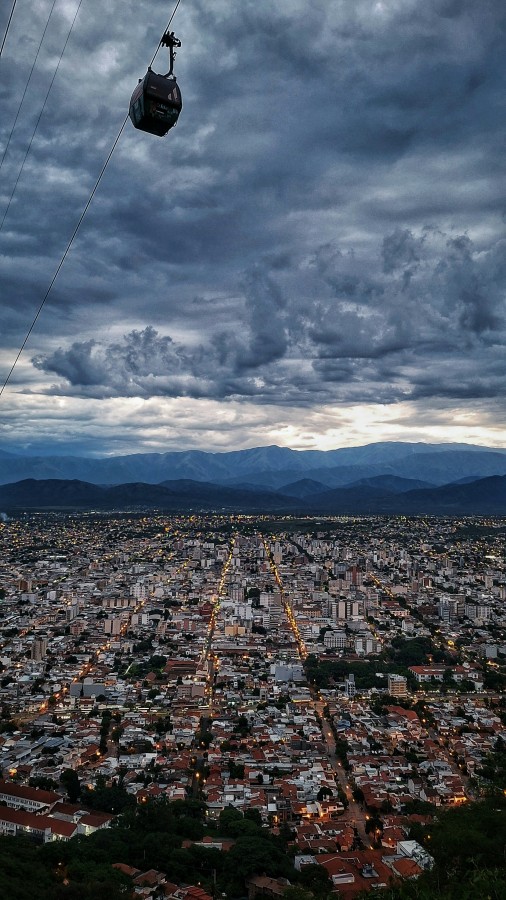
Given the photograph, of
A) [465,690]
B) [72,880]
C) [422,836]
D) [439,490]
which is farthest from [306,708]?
[439,490]

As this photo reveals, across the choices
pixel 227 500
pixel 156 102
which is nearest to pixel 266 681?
pixel 156 102

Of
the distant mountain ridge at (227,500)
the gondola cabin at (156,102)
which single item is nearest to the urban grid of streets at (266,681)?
the gondola cabin at (156,102)

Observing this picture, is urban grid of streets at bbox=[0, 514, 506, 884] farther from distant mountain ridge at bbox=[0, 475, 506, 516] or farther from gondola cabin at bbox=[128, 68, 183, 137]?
distant mountain ridge at bbox=[0, 475, 506, 516]

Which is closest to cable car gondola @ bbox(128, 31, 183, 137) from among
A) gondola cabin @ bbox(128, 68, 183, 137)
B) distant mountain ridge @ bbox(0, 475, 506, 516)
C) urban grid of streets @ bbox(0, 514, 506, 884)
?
gondola cabin @ bbox(128, 68, 183, 137)

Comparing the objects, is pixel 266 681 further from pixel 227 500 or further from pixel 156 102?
pixel 227 500

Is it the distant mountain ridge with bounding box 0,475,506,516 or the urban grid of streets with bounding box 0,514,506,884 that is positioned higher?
the distant mountain ridge with bounding box 0,475,506,516

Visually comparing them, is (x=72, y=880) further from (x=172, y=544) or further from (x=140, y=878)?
(x=172, y=544)

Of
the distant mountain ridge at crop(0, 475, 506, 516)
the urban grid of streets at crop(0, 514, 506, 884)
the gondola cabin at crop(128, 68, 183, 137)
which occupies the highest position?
the gondola cabin at crop(128, 68, 183, 137)

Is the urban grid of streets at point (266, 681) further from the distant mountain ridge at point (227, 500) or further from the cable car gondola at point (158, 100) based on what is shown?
the distant mountain ridge at point (227, 500)
